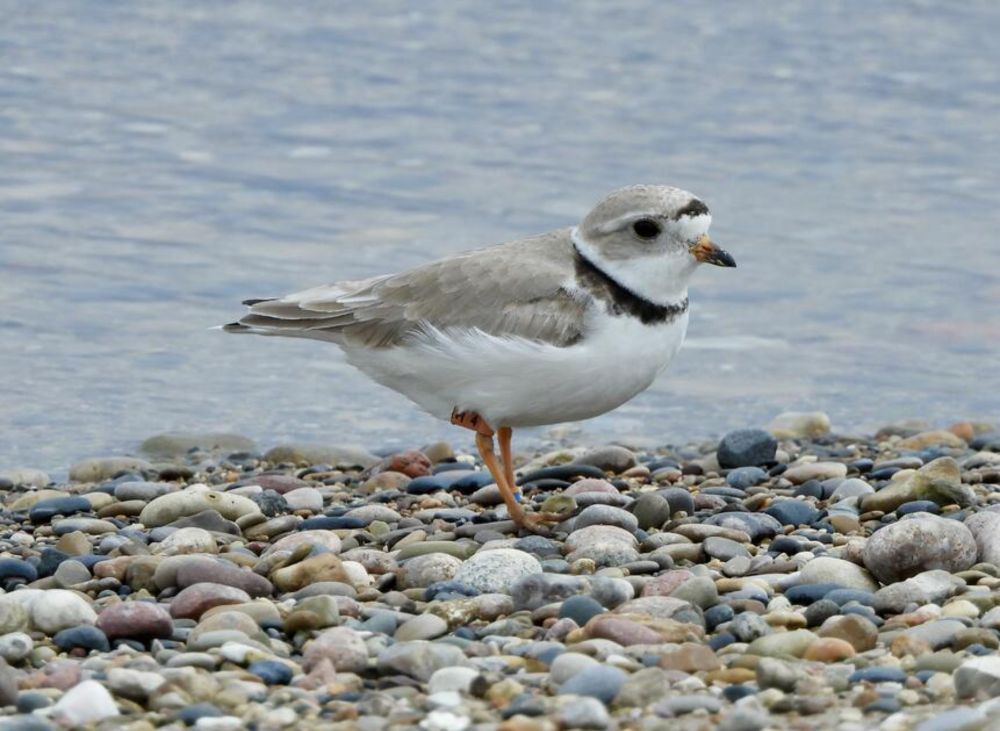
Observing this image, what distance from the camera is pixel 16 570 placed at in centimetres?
626

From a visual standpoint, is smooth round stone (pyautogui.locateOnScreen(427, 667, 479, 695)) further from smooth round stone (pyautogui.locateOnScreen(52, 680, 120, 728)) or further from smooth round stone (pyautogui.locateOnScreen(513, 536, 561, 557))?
smooth round stone (pyautogui.locateOnScreen(513, 536, 561, 557))

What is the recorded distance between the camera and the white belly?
6.73 meters

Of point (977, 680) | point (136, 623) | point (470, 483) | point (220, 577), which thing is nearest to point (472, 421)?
point (470, 483)

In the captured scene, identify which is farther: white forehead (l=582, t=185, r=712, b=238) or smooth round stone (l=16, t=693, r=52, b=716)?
white forehead (l=582, t=185, r=712, b=238)

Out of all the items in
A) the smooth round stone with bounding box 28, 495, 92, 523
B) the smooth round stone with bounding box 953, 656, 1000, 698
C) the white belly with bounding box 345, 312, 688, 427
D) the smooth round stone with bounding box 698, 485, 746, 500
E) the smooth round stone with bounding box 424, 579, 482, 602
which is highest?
the white belly with bounding box 345, 312, 688, 427

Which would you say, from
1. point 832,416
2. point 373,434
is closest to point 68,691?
point 373,434

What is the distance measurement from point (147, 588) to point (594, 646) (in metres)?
1.78

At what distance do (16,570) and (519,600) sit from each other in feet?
6.04

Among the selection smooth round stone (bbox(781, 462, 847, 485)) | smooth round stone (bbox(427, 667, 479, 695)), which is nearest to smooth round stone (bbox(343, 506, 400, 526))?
smooth round stone (bbox(781, 462, 847, 485))

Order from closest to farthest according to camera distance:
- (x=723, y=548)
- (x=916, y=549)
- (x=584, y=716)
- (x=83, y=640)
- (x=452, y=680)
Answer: (x=584, y=716) < (x=452, y=680) < (x=83, y=640) < (x=916, y=549) < (x=723, y=548)

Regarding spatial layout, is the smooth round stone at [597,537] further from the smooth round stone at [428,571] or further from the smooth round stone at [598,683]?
the smooth round stone at [598,683]

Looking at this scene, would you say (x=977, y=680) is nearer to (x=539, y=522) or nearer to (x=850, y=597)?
(x=850, y=597)

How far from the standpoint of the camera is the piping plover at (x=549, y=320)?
6.77 m

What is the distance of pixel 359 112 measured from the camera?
16.6 meters
